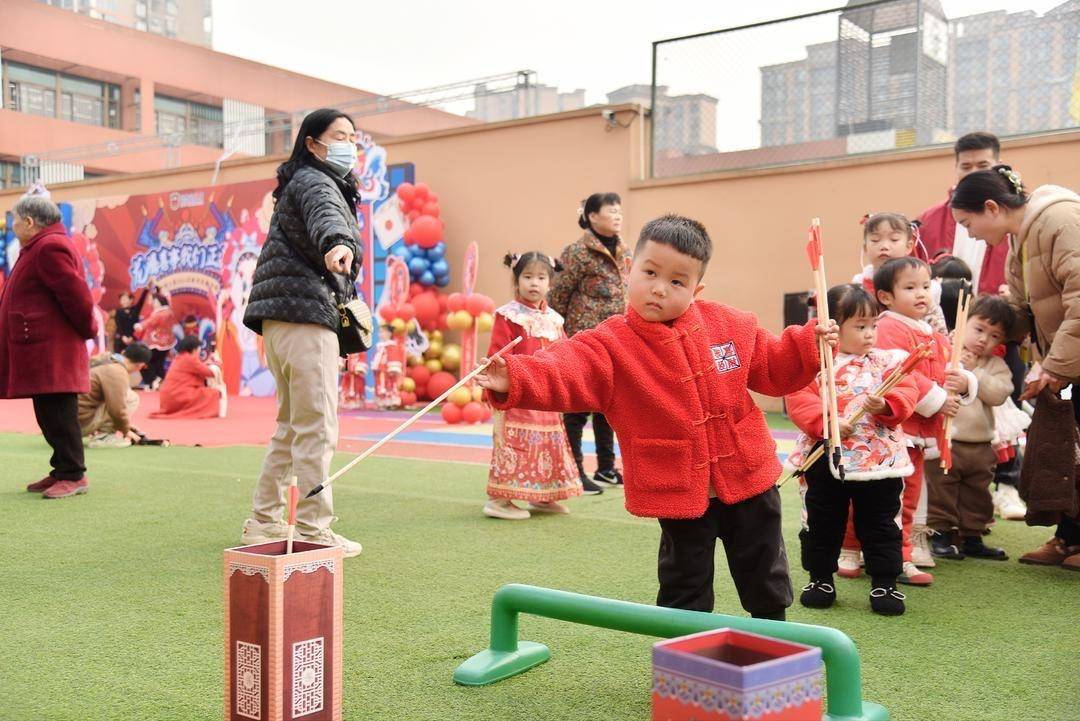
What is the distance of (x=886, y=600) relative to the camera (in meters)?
3.36

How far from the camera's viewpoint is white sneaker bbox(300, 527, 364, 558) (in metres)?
3.94

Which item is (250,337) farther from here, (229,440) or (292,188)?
(292,188)

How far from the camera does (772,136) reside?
10.4 m

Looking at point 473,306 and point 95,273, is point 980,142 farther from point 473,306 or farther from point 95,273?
point 95,273

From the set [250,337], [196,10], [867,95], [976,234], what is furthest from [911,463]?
[196,10]

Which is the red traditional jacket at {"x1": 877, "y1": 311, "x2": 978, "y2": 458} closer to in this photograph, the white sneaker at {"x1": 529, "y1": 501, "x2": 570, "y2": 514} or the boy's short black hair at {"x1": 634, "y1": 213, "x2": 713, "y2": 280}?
the boy's short black hair at {"x1": 634, "y1": 213, "x2": 713, "y2": 280}

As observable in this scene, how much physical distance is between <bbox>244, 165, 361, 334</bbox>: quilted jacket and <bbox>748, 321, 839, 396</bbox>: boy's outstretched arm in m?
1.77

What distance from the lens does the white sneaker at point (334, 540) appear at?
3936 mm

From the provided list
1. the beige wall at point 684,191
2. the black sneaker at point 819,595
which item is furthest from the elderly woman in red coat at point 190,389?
the black sneaker at point 819,595

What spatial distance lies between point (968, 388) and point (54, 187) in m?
17.1

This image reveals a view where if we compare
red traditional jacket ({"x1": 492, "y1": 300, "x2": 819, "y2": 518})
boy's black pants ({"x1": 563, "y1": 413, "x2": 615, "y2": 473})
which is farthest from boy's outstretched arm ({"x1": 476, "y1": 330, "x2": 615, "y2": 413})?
boy's black pants ({"x1": 563, "y1": 413, "x2": 615, "y2": 473})

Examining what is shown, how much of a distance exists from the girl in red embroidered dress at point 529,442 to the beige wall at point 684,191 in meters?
5.29

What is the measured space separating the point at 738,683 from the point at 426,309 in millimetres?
10445

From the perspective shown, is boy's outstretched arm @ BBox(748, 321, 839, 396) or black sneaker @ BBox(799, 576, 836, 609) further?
black sneaker @ BBox(799, 576, 836, 609)
